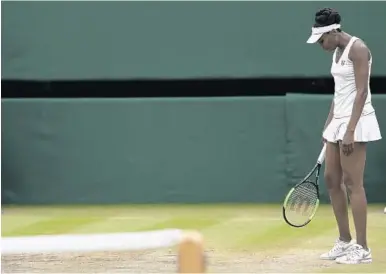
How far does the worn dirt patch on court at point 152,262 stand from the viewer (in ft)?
21.8

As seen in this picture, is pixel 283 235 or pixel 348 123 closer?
pixel 348 123

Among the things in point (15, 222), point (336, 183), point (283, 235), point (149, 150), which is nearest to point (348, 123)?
point (336, 183)

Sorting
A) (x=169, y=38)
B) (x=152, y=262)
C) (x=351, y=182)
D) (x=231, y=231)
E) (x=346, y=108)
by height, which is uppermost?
(x=346, y=108)

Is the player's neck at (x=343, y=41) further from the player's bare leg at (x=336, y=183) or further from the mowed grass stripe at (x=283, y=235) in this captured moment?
the mowed grass stripe at (x=283, y=235)

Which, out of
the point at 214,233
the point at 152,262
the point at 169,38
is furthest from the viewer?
the point at 169,38

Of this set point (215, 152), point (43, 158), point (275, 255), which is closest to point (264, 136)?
point (215, 152)

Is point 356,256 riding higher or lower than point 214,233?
higher

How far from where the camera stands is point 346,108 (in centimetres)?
660

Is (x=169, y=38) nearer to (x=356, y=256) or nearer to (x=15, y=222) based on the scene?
(x=15, y=222)

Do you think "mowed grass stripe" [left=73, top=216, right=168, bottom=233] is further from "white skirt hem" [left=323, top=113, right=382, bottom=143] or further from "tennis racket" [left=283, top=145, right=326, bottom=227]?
"white skirt hem" [left=323, top=113, right=382, bottom=143]

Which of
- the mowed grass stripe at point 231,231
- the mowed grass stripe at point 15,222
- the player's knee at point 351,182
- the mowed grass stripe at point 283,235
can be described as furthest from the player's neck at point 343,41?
the mowed grass stripe at point 15,222

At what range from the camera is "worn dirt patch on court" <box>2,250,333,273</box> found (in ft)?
21.8

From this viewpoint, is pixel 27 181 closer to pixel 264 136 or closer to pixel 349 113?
pixel 264 136

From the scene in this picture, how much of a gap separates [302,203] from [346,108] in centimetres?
104
